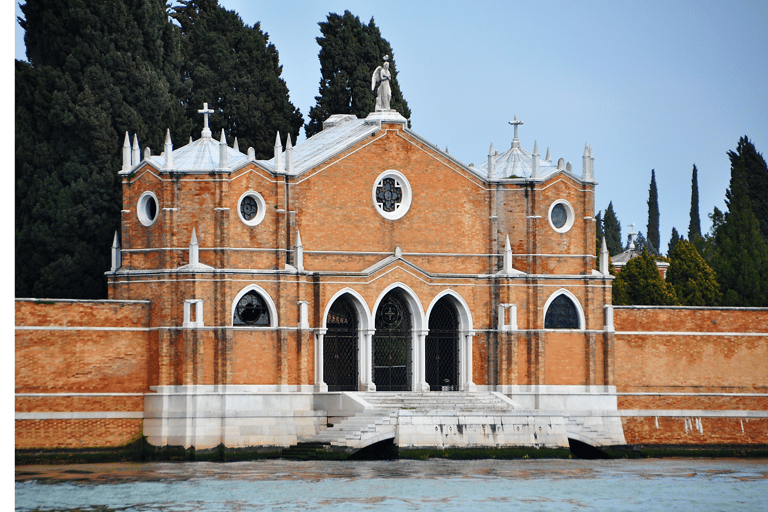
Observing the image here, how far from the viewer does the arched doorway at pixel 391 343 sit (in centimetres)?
3919

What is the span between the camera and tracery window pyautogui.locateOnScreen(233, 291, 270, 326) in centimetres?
3669

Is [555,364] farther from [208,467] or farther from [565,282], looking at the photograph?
[208,467]

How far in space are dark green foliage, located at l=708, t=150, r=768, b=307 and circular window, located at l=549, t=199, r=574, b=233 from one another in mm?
13552

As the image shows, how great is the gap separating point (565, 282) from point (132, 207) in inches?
495

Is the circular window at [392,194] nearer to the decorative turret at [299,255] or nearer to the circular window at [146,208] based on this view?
the decorative turret at [299,255]

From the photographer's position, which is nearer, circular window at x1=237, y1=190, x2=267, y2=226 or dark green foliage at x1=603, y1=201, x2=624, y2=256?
circular window at x1=237, y1=190, x2=267, y2=226

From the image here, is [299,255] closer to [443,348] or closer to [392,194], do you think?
[392,194]

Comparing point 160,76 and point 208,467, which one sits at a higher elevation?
point 160,76

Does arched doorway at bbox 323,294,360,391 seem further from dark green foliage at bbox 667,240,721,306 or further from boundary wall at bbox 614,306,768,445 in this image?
dark green foliage at bbox 667,240,721,306

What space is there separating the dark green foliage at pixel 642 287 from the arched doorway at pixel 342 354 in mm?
16850

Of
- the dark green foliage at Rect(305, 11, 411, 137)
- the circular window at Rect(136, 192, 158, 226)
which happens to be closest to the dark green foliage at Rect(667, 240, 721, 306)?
the dark green foliage at Rect(305, 11, 411, 137)

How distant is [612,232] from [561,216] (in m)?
→ 47.8

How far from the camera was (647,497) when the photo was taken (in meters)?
29.7
